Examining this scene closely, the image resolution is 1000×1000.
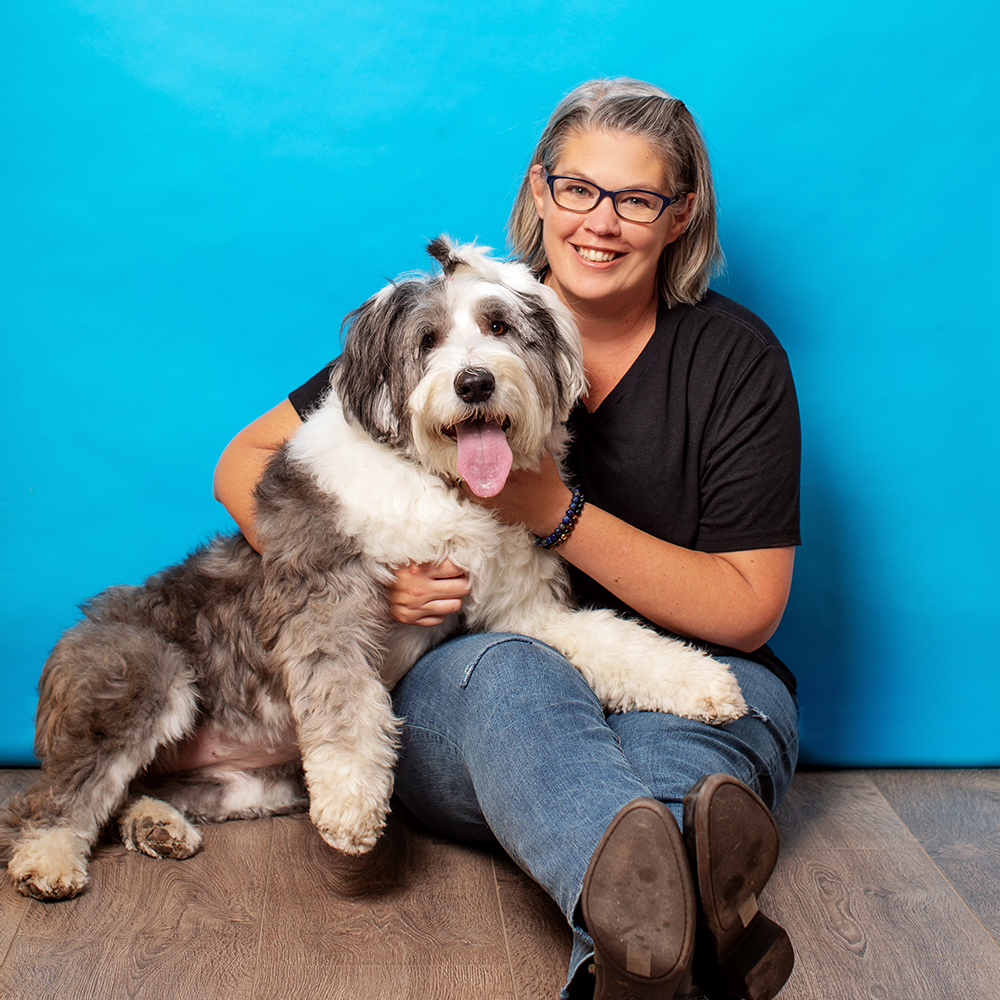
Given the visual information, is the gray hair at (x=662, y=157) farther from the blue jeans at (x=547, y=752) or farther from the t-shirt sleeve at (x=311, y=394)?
the blue jeans at (x=547, y=752)

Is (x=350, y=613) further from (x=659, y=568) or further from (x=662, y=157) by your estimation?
(x=662, y=157)

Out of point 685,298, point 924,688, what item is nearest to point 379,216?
point 685,298

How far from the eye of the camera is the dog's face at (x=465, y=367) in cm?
182

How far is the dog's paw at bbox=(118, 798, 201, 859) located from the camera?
215cm

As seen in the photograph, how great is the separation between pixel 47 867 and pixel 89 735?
0.26 m

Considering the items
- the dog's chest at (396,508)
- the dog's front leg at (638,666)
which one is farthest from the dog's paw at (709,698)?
the dog's chest at (396,508)

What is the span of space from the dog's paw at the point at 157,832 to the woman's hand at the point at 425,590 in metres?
0.71

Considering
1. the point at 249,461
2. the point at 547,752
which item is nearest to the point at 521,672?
the point at 547,752

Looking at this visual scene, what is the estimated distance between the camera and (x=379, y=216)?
8.62ft

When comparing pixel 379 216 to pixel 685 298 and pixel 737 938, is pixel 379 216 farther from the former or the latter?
pixel 737 938

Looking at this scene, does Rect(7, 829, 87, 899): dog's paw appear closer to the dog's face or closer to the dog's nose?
the dog's face

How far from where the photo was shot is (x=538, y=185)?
225 centimetres

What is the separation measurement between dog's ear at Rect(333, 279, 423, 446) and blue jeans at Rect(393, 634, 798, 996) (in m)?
0.50

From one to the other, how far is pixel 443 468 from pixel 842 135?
1449 millimetres
